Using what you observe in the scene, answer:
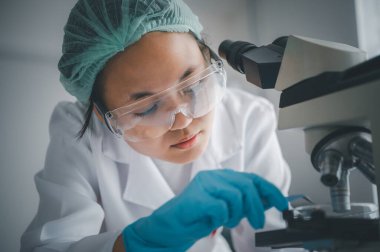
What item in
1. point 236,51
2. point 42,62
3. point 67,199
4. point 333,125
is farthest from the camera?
point 42,62

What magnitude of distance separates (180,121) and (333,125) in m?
0.45

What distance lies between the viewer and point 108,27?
2.85ft

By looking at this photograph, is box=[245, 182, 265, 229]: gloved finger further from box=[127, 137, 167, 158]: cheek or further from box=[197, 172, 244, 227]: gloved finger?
box=[127, 137, 167, 158]: cheek

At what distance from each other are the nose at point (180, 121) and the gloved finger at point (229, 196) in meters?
0.25

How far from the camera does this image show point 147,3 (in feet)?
2.87

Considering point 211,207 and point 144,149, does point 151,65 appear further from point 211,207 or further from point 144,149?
point 211,207

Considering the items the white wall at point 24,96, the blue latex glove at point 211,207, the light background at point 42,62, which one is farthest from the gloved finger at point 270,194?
the white wall at point 24,96

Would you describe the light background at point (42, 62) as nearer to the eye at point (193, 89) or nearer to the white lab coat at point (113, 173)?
the white lab coat at point (113, 173)

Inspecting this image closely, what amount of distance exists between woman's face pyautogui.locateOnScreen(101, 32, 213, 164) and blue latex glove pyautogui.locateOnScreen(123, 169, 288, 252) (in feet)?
0.80

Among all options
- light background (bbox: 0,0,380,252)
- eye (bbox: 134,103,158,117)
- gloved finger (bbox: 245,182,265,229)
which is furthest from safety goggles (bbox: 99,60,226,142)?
light background (bbox: 0,0,380,252)

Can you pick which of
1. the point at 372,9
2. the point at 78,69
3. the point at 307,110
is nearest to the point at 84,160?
the point at 78,69

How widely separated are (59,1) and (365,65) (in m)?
1.19

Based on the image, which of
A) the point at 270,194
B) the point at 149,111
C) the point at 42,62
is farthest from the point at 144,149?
the point at 42,62

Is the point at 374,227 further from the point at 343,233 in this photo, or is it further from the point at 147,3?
the point at 147,3
